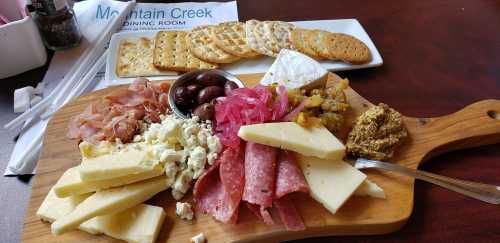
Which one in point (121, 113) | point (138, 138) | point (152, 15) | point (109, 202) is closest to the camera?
point (109, 202)

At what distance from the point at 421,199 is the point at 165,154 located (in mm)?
799

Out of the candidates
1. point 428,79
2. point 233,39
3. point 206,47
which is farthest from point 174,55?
point 428,79

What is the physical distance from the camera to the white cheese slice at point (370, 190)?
115 centimetres

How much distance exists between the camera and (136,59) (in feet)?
5.53

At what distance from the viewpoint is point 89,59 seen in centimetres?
170

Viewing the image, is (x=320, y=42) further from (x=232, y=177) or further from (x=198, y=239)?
(x=198, y=239)

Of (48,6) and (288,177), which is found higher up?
(48,6)

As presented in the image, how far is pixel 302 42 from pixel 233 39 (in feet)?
1.00

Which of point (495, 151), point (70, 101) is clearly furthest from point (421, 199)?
point (70, 101)

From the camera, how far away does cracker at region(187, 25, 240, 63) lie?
166 centimetres

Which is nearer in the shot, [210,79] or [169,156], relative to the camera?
[169,156]

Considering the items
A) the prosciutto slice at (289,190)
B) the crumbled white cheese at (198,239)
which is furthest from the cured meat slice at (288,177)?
the crumbled white cheese at (198,239)

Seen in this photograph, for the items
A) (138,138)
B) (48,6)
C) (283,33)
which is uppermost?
(48,6)

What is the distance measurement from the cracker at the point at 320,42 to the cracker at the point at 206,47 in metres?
0.34
